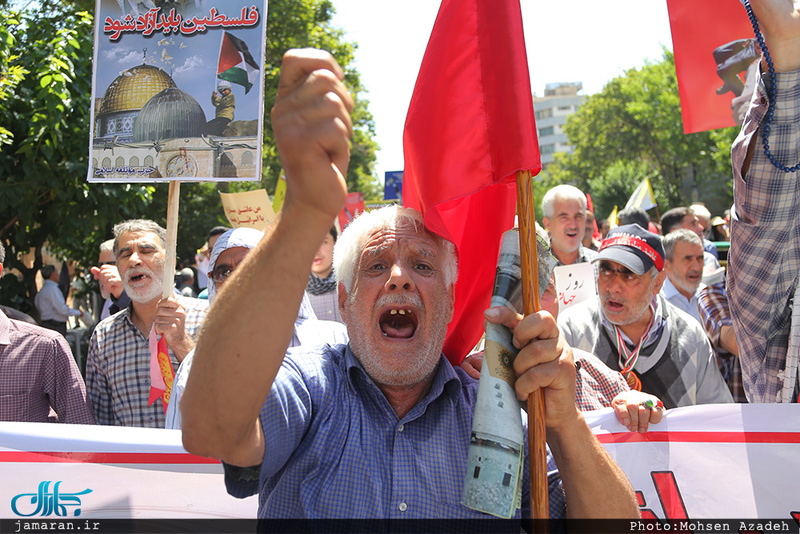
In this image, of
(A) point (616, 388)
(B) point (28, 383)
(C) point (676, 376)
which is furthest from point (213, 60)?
(C) point (676, 376)

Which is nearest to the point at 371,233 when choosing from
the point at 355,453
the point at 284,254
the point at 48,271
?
the point at 355,453

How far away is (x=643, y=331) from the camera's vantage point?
3697mm

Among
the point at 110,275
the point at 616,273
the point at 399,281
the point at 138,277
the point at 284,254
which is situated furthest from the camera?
the point at 110,275

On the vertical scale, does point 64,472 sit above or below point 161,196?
below

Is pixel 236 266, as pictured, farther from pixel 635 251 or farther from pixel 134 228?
pixel 635 251

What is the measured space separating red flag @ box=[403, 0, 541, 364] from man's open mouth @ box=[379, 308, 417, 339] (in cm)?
31

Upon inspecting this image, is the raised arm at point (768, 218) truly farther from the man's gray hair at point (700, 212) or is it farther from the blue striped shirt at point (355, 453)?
the man's gray hair at point (700, 212)

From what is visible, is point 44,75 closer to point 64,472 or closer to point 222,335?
point 64,472

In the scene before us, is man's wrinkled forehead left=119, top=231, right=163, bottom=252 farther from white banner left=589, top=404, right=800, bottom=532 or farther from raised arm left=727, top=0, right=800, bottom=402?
raised arm left=727, top=0, right=800, bottom=402

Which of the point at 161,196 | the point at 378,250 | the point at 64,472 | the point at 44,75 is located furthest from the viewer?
the point at 161,196

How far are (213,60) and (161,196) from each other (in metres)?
9.21

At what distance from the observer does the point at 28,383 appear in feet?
11.5

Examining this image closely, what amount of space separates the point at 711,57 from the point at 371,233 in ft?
5.92

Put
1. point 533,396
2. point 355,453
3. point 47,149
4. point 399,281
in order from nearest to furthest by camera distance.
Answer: point 533,396 < point 355,453 < point 399,281 < point 47,149
